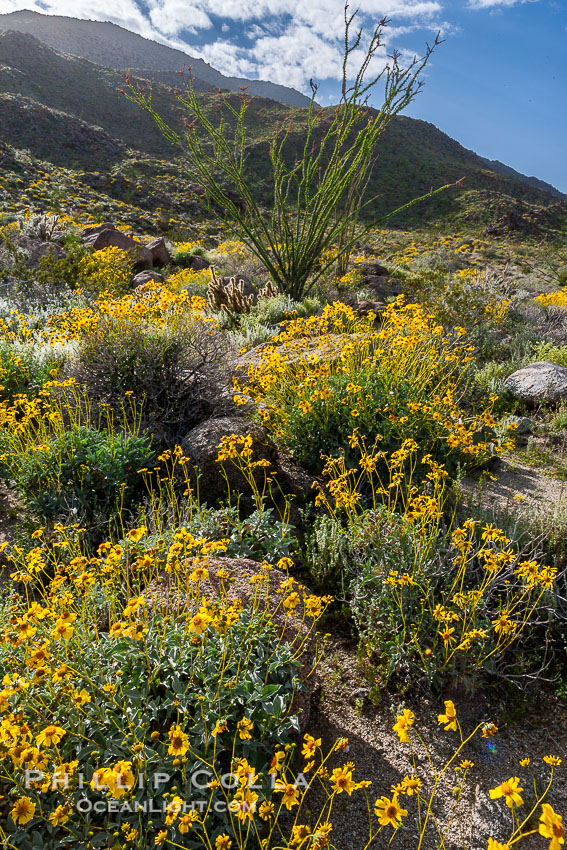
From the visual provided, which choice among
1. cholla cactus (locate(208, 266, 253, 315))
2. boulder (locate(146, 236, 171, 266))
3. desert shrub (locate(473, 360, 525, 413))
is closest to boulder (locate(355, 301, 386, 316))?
cholla cactus (locate(208, 266, 253, 315))

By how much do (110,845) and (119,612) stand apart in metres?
0.88

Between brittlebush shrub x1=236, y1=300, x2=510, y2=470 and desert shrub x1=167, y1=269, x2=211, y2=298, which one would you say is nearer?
brittlebush shrub x1=236, y1=300, x2=510, y2=470

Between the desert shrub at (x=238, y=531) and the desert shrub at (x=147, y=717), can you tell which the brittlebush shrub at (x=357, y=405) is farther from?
the desert shrub at (x=147, y=717)

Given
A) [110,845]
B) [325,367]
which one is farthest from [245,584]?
[325,367]

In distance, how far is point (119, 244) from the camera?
41.4ft

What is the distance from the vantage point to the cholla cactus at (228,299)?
27.8ft

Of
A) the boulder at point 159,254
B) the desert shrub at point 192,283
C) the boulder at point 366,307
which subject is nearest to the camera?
the boulder at point 366,307

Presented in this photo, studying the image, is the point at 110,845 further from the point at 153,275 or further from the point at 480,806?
the point at 153,275

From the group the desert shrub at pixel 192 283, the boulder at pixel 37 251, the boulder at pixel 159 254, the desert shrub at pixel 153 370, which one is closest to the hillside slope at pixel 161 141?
the boulder at pixel 159 254

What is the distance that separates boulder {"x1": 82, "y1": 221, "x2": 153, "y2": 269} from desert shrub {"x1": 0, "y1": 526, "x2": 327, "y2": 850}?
38.1 ft

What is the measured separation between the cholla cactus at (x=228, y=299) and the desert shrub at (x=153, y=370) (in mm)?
3561

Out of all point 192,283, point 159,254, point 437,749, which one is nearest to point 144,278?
point 192,283

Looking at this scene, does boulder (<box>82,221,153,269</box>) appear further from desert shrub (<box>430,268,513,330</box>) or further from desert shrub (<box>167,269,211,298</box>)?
desert shrub (<box>430,268,513,330</box>)

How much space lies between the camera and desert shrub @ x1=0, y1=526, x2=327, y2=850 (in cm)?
148
